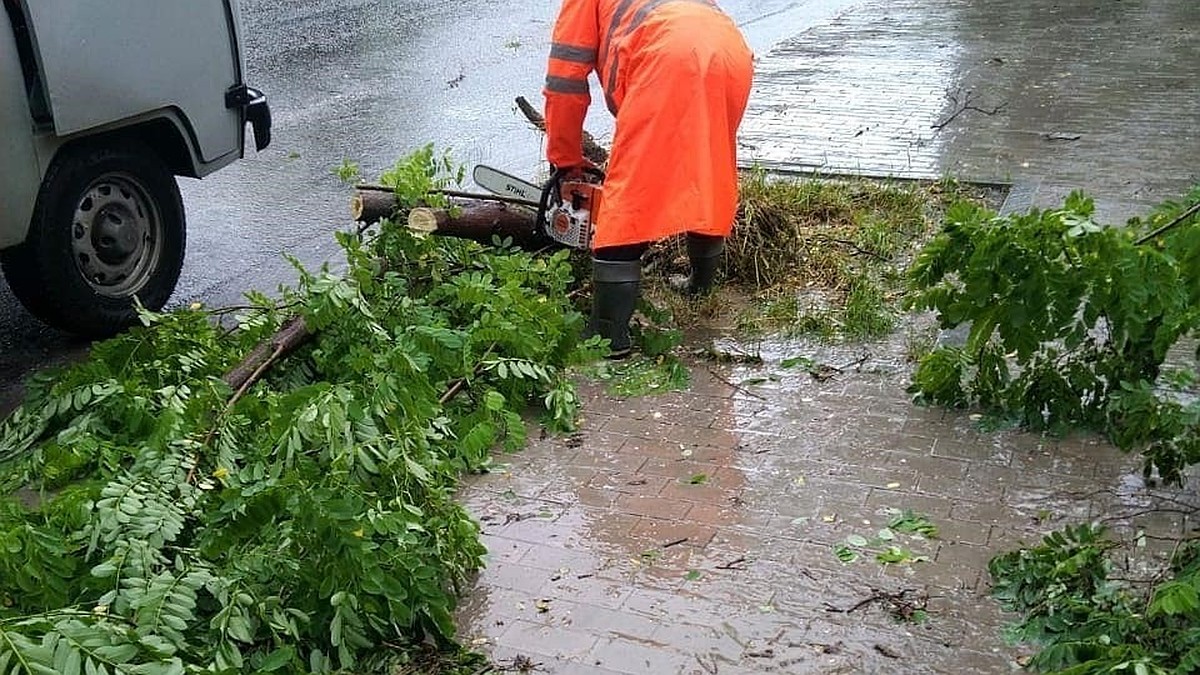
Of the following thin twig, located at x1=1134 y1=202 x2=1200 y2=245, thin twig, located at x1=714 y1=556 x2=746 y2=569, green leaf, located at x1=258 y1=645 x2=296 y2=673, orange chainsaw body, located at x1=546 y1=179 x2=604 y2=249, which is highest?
thin twig, located at x1=1134 y1=202 x2=1200 y2=245

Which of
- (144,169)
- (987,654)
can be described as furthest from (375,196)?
(987,654)

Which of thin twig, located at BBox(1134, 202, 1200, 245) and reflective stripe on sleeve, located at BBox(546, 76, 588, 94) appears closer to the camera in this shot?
thin twig, located at BBox(1134, 202, 1200, 245)

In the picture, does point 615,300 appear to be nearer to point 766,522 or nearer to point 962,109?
point 766,522

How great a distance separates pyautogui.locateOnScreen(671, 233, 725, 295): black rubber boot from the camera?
5.45 metres

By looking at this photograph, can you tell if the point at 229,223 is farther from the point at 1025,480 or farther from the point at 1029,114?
the point at 1029,114

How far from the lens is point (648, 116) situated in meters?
4.77

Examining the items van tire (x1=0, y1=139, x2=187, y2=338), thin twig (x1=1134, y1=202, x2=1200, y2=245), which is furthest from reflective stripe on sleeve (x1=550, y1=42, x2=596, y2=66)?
thin twig (x1=1134, y1=202, x2=1200, y2=245)

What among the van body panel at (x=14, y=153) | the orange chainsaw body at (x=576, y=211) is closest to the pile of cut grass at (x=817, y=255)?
the orange chainsaw body at (x=576, y=211)

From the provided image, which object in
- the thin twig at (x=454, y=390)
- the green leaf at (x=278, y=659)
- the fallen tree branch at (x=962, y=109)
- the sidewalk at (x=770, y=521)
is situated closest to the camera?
the green leaf at (x=278, y=659)

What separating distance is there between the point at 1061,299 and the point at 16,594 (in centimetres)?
294

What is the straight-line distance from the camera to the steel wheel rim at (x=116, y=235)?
5.23 meters

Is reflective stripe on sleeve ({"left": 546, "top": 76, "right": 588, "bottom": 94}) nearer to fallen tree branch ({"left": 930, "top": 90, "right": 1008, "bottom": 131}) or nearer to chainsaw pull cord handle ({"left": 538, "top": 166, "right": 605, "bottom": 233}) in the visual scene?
chainsaw pull cord handle ({"left": 538, "top": 166, "right": 605, "bottom": 233})

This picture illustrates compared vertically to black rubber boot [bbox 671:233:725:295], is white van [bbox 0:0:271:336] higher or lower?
higher

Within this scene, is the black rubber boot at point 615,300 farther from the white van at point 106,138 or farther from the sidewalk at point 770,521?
the white van at point 106,138
